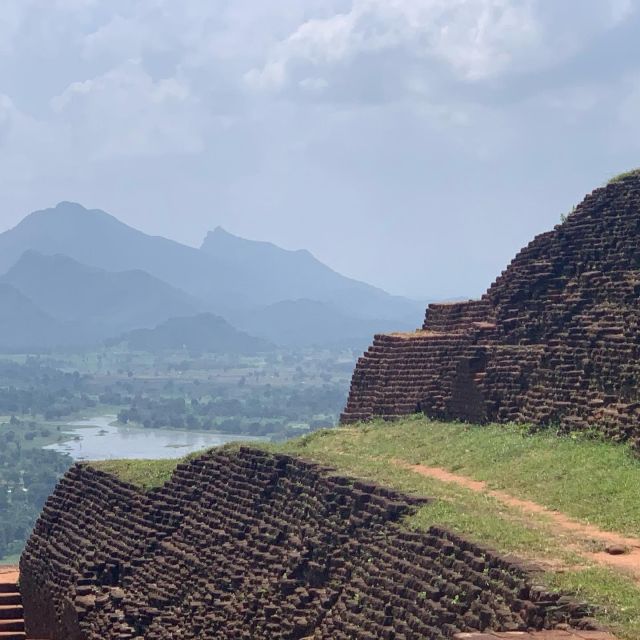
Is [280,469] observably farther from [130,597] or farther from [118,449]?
[118,449]

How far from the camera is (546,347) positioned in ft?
76.2

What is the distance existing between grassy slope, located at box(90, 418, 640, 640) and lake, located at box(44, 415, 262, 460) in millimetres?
87785

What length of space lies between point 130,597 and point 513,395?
7488 mm

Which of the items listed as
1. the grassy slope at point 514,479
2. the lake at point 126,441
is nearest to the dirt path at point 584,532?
the grassy slope at point 514,479

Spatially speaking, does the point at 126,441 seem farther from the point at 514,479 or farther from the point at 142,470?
the point at 514,479

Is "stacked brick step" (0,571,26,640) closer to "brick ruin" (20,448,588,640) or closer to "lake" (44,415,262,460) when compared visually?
"brick ruin" (20,448,588,640)

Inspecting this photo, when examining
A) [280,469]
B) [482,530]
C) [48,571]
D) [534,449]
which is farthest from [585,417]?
[48,571]

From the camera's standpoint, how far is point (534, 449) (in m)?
20.5

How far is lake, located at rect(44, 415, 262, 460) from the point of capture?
119 m

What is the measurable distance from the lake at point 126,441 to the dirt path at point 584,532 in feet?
305

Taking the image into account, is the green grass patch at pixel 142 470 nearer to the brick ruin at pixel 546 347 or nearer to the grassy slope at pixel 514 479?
the grassy slope at pixel 514 479

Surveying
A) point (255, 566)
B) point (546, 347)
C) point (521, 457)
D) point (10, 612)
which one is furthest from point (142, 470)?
point (546, 347)

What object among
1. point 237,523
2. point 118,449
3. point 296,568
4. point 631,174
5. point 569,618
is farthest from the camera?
point 118,449

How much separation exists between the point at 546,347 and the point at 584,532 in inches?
343
